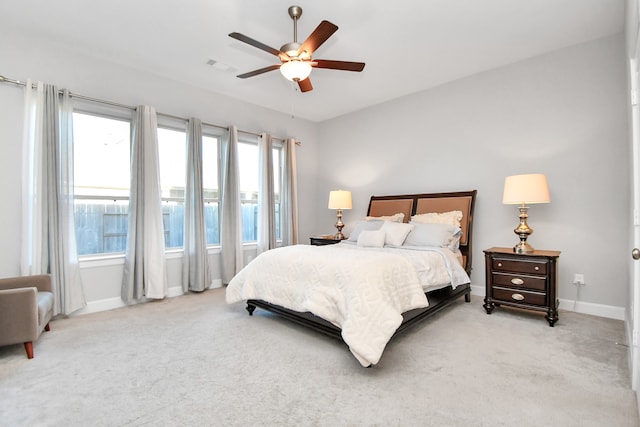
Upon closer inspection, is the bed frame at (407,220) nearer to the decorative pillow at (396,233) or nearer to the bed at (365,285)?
the bed at (365,285)

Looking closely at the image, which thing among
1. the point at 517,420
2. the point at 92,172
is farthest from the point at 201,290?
the point at 517,420

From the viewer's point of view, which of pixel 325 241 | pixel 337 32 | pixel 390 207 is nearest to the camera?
pixel 337 32

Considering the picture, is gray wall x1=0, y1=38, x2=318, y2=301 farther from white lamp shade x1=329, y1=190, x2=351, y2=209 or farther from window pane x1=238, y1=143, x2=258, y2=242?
white lamp shade x1=329, y1=190, x2=351, y2=209

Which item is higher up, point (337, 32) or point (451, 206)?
point (337, 32)

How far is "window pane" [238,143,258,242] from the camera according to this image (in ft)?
16.5

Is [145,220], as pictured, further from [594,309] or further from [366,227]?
[594,309]

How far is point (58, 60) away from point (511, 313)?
556 centimetres

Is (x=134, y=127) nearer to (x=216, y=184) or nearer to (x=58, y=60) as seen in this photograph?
(x=58, y=60)

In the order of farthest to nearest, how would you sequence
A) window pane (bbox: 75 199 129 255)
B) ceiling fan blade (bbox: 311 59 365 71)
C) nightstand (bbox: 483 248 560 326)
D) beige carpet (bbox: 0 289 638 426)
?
window pane (bbox: 75 199 129 255), nightstand (bbox: 483 248 560 326), ceiling fan blade (bbox: 311 59 365 71), beige carpet (bbox: 0 289 638 426)

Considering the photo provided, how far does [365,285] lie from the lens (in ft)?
7.44

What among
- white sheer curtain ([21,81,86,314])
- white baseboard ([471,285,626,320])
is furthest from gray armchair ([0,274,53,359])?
white baseboard ([471,285,626,320])

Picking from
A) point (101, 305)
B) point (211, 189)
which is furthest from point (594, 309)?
point (101, 305)

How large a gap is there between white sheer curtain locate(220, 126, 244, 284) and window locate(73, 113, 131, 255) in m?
1.22

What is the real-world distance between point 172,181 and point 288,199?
1.86 metres
